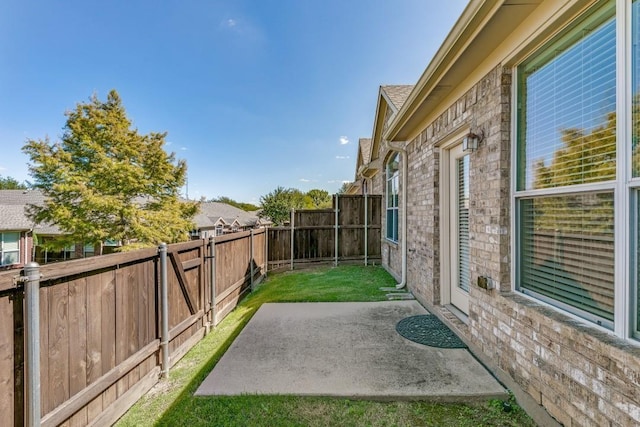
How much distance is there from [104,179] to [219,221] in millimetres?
15380

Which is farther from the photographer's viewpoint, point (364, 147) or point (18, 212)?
point (18, 212)

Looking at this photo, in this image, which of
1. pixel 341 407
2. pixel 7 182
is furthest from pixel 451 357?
pixel 7 182

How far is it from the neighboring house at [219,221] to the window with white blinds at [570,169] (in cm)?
2554

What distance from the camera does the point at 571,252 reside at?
2.01 metres

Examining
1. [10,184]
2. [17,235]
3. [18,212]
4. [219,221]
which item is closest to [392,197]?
[17,235]

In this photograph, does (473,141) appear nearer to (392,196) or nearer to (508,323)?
(508,323)

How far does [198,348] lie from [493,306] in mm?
3573

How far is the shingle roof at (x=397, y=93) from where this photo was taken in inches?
340

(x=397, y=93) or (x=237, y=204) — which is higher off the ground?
(x=397, y=93)

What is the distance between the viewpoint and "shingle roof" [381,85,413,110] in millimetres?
8647

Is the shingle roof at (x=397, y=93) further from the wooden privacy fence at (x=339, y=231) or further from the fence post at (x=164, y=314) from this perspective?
the fence post at (x=164, y=314)


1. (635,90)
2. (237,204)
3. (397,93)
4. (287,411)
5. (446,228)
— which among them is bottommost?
(287,411)

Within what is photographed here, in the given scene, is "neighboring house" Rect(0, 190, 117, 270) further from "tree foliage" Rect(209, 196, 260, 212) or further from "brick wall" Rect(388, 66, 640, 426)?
"tree foliage" Rect(209, 196, 260, 212)

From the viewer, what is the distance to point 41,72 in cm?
1556
